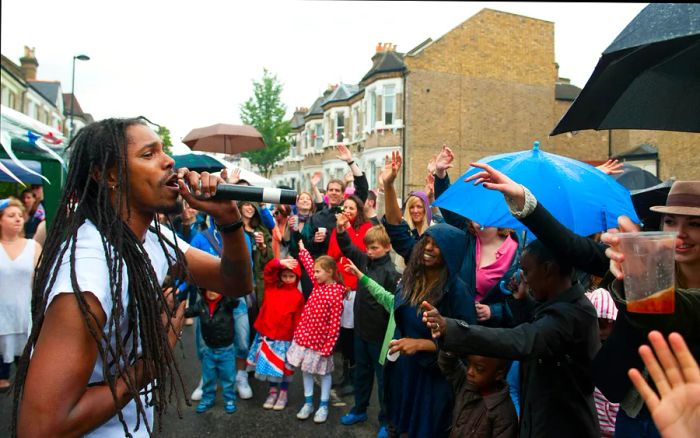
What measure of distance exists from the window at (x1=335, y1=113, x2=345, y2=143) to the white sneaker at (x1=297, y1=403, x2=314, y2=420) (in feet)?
101

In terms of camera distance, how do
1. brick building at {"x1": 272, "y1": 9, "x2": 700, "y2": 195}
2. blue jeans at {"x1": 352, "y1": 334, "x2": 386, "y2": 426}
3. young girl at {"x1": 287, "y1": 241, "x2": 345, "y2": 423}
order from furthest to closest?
brick building at {"x1": 272, "y1": 9, "x2": 700, "y2": 195}, young girl at {"x1": 287, "y1": 241, "x2": 345, "y2": 423}, blue jeans at {"x1": 352, "y1": 334, "x2": 386, "y2": 426}

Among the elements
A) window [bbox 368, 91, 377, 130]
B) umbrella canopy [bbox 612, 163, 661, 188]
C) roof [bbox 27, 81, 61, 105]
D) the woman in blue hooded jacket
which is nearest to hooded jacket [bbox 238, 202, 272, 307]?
the woman in blue hooded jacket

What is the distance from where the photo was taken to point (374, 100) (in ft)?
97.0

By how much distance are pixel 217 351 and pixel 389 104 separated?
80.5 feet

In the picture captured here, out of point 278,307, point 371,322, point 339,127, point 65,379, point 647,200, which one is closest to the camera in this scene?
point 65,379

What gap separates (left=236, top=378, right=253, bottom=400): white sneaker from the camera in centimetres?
562

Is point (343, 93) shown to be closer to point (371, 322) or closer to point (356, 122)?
point (356, 122)

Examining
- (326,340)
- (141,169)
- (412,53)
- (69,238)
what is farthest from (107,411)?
(412,53)

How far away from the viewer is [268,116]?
116ft

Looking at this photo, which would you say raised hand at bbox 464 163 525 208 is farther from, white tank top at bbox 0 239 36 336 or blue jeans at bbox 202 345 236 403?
white tank top at bbox 0 239 36 336

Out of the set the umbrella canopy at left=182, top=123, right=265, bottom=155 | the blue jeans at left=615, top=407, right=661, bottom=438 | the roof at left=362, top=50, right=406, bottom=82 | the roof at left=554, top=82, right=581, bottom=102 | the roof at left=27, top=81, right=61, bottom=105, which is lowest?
the blue jeans at left=615, top=407, right=661, bottom=438

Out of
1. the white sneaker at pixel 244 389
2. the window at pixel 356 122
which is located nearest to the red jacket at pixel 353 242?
the white sneaker at pixel 244 389

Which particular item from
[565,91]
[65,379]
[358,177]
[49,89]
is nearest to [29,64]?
[49,89]

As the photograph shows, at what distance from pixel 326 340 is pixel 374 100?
1012 inches
